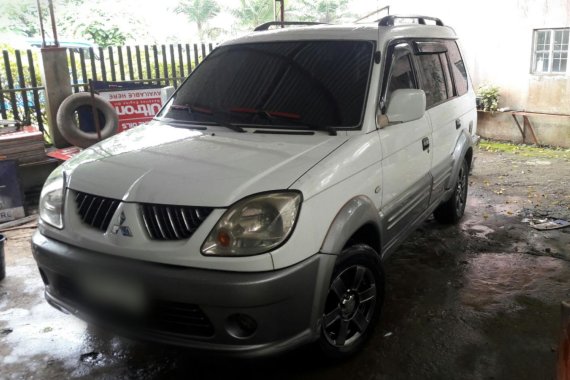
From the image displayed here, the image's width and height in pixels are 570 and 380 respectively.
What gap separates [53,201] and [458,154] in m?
3.53

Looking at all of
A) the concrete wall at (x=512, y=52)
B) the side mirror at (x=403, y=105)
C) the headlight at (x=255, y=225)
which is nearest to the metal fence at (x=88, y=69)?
the concrete wall at (x=512, y=52)

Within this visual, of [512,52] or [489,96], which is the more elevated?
[512,52]

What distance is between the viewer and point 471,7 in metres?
10.3

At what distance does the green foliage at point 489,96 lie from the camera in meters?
10.1

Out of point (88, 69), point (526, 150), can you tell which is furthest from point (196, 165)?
point (526, 150)

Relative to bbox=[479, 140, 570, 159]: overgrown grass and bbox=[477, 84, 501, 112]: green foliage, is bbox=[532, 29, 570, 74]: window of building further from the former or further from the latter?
bbox=[479, 140, 570, 159]: overgrown grass

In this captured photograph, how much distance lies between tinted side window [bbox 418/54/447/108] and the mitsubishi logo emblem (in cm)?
260

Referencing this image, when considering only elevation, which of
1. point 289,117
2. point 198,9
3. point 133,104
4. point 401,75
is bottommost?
point 133,104

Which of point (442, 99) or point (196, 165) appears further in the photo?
point (442, 99)

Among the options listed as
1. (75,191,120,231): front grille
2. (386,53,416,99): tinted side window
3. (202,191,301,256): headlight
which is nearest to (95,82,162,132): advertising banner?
(386,53,416,99): tinted side window

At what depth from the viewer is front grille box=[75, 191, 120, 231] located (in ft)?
8.18

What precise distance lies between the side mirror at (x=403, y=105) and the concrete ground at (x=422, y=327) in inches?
54.1

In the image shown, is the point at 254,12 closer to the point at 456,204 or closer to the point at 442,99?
the point at 456,204

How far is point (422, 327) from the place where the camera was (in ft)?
10.9
